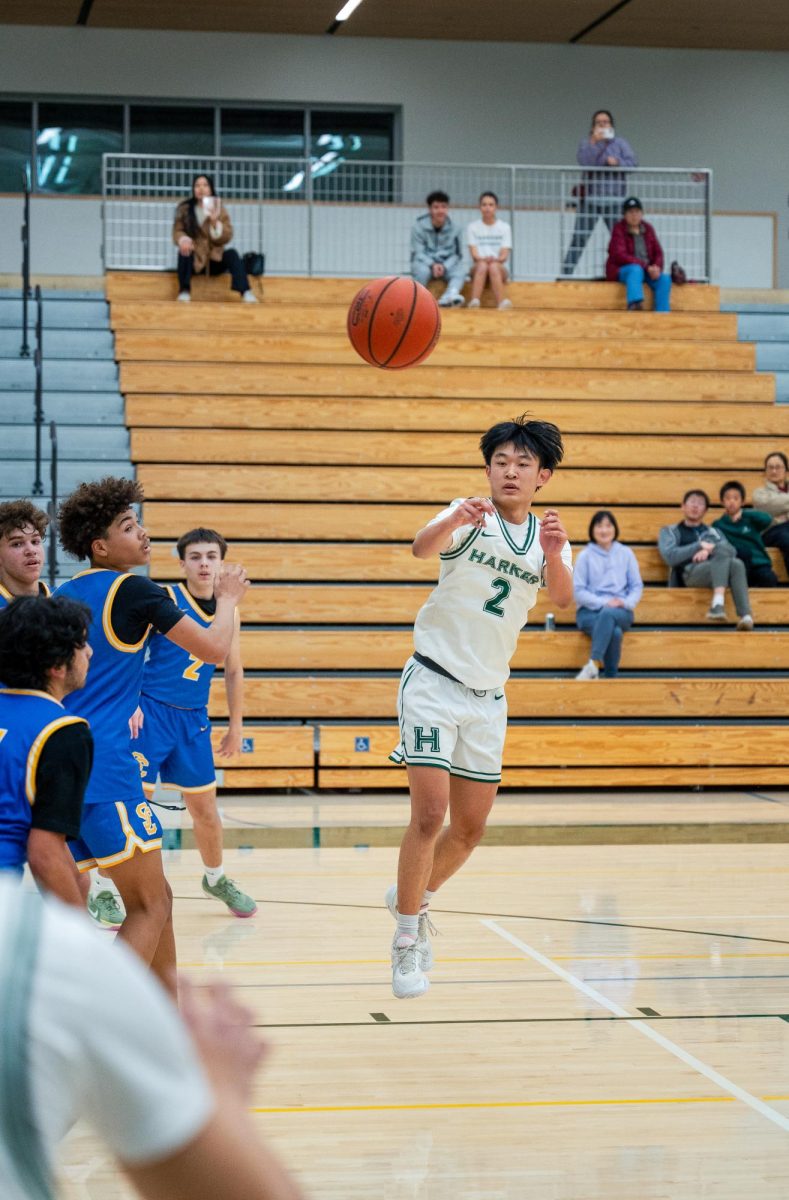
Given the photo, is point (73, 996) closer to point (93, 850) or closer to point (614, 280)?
point (93, 850)

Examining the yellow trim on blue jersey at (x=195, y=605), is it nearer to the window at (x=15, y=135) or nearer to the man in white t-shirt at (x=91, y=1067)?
the man in white t-shirt at (x=91, y=1067)

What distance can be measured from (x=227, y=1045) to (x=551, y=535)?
11.3ft

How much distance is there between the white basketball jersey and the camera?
4418 mm

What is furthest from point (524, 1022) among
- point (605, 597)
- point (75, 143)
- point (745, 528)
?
point (75, 143)

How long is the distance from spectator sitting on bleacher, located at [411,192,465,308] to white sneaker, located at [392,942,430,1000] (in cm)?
902

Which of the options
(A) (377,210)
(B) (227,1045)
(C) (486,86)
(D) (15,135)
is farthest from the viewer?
(C) (486,86)

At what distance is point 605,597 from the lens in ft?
32.5

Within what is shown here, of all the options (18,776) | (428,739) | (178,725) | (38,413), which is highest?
(38,413)

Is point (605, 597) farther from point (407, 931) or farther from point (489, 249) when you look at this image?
point (407, 931)

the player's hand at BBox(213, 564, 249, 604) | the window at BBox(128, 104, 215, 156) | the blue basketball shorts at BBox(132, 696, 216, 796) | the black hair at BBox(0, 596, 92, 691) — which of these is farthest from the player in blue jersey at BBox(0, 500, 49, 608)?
the window at BBox(128, 104, 215, 156)

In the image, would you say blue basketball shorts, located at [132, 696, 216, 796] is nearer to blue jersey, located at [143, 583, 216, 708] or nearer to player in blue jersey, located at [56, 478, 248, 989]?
blue jersey, located at [143, 583, 216, 708]

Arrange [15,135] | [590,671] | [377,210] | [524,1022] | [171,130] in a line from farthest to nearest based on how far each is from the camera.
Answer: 1. [171,130]
2. [15,135]
3. [377,210]
4. [590,671]
5. [524,1022]

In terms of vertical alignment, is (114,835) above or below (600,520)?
below

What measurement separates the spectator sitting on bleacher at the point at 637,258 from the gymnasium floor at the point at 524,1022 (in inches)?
250
